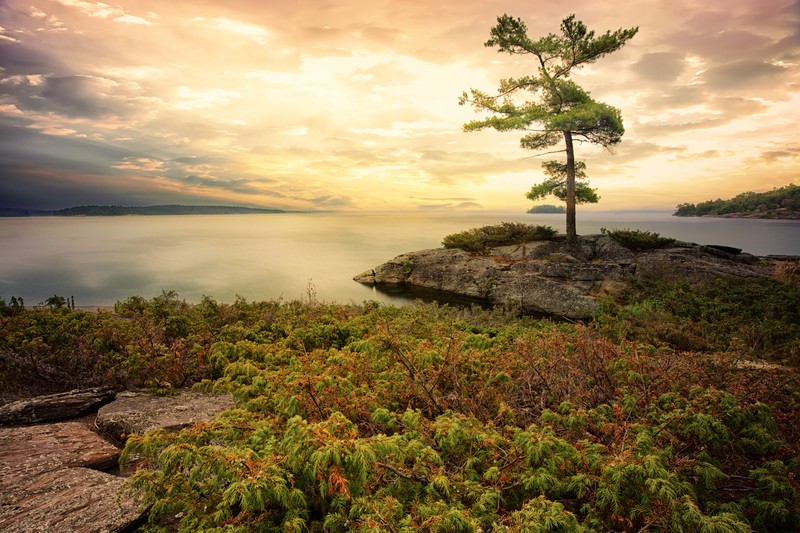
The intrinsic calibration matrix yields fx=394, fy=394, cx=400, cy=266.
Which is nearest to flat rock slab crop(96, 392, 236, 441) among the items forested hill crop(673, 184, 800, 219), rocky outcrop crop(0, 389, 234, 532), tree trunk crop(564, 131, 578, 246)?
rocky outcrop crop(0, 389, 234, 532)

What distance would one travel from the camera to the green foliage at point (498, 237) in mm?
24453

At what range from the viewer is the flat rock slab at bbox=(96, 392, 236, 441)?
17.6 feet

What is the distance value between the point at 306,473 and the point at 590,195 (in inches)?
965

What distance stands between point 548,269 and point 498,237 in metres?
5.57

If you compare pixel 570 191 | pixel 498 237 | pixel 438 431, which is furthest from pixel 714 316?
pixel 438 431

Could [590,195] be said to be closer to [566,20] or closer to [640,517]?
[566,20]

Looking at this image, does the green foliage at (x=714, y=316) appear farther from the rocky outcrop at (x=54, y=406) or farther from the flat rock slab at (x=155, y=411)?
the rocky outcrop at (x=54, y=406)

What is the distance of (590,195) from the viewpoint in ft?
77.0

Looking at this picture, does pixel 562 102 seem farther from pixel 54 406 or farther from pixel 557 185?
pixel 54 406

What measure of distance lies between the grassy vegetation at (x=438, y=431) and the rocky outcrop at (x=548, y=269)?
10545mm

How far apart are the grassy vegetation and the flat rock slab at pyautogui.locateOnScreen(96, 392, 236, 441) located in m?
0.38

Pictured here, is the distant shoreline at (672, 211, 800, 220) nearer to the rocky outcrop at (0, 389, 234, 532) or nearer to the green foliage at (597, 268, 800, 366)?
the green foliage at (597, 268, 800, 366)

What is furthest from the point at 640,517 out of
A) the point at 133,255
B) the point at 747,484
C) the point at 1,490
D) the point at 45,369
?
the point at 133,255

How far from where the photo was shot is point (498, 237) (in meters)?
25.0
